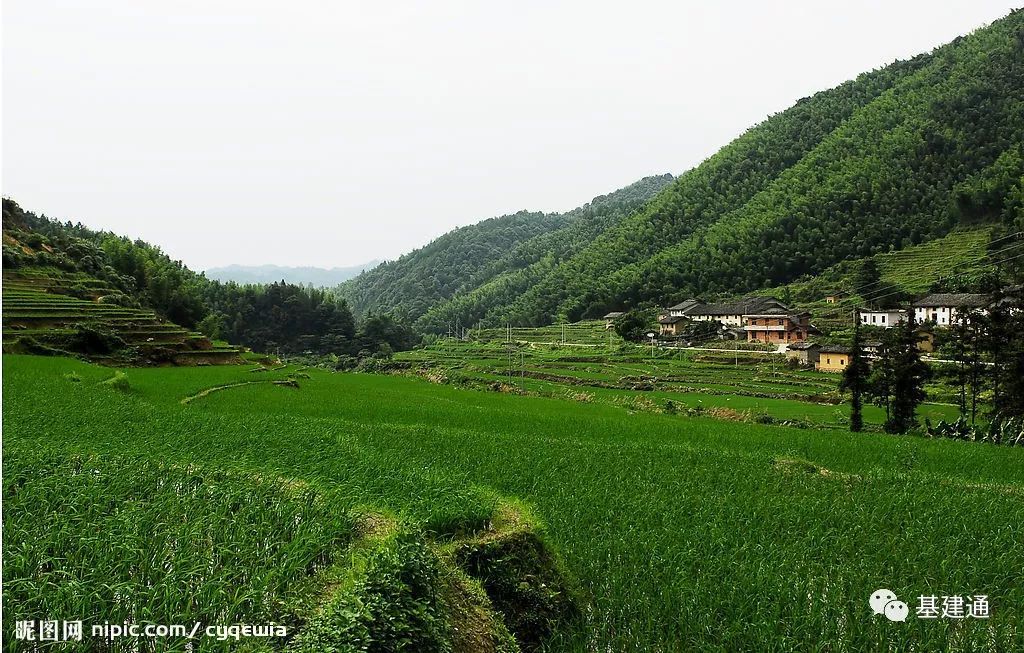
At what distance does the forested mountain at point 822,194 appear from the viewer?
259 ft

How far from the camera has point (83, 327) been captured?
24.5 metres

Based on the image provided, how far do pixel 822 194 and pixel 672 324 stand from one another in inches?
1833

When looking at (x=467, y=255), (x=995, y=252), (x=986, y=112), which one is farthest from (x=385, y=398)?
(x=467, y=255)

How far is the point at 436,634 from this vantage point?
11.3 feet

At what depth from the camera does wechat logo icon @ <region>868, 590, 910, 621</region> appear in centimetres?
462

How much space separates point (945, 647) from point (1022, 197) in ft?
282

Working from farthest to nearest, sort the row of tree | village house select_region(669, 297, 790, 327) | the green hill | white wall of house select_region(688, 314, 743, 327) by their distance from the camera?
white wall of house select_region(688, 314, 743, 327)
village house select_region(669, 297, 790, 327)
the green hill
the row of tree

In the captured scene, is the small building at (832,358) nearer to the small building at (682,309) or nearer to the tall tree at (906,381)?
the tall tree at (906,381)

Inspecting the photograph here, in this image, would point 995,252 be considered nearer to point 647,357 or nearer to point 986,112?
point 647,357

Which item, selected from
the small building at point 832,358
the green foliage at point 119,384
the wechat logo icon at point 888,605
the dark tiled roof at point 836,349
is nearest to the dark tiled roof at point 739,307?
the dark tiled roof at point 836,349

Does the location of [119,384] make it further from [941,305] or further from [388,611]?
[941,305]

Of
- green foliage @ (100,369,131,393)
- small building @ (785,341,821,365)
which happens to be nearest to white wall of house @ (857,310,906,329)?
small building @ (785,341,821,365)

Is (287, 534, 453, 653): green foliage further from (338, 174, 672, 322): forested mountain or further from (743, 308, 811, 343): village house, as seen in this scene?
(338, 174, 672, 322): forested mountain

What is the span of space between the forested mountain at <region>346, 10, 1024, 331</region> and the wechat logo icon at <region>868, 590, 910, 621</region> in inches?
2952
